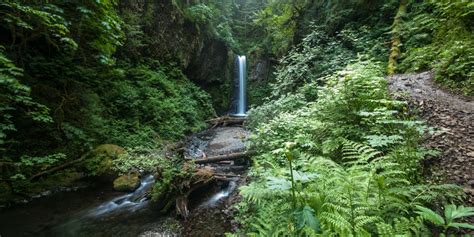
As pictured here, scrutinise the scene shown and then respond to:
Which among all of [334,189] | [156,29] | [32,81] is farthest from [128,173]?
[156,29]

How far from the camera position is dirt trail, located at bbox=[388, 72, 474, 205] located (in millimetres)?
2617

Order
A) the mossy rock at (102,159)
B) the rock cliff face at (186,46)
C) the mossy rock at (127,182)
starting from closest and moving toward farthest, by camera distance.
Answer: the mossy rock at (127,182) < the mossy rock at (102,159) < the rock cliff face at (186,46)

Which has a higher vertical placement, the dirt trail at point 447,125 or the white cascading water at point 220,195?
the dirt trail at point 447,125

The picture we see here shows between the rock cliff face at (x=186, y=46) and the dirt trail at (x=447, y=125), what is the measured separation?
12415 mm

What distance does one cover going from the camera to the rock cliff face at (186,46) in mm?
13805

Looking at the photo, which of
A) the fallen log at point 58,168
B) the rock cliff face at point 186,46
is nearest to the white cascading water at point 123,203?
the fallen log at point 58,168

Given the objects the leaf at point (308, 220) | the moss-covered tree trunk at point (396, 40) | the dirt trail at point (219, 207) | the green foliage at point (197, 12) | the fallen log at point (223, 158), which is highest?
the green foliage at point (197, 12)

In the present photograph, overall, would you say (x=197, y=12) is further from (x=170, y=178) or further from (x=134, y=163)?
(x=170, y=178)

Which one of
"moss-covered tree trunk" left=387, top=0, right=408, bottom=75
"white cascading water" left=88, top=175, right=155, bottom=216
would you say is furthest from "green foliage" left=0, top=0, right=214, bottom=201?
"moss-covered tree trunk" left=387, top=0, right=408, bottom=75

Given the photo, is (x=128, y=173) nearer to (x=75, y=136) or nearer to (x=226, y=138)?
(x=75, y=136)

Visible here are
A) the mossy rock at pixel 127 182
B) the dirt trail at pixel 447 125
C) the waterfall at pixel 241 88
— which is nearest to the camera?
the dirt trail at pixel 447 125

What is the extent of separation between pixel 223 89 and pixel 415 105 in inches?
623

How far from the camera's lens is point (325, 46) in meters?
9.94

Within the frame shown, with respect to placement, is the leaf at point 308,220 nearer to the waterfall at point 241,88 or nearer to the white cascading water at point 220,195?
the white cascading water at point 220,195
